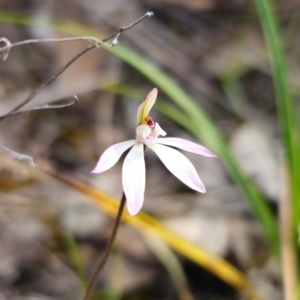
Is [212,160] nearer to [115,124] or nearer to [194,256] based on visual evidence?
[115,124]

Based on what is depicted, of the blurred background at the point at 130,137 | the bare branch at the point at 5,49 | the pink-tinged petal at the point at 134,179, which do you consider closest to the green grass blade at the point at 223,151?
the blurred background at the point at 130,137

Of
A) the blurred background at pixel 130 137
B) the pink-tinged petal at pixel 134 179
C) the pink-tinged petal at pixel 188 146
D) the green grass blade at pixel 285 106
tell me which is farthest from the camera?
the blurred background at pixel 130 137

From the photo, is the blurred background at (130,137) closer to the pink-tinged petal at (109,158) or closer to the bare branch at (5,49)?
the bare branch at (5,49)

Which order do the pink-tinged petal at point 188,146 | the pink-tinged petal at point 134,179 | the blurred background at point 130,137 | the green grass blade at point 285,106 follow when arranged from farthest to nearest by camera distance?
1. the blurred background at point 130,137
2. the green grass blade at point 285,106
3. the pink-tinged petal at point 188,146
4. the pink-tinged petal at point 134,179

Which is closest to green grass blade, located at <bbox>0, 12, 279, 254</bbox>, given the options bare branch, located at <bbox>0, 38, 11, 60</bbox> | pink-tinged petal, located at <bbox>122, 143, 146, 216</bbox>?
bare branch, located at <bbox>0, 38, 11, 60</bbox>

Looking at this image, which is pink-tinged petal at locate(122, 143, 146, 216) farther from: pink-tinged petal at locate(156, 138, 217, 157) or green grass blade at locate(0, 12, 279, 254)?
green grass blade at locate(0, 12, 279, 254)

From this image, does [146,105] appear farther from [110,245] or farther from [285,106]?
[285,106]

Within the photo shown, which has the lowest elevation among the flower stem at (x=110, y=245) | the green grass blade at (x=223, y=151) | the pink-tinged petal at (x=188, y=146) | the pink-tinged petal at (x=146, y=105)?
the flower stem at (x=110, y=245)

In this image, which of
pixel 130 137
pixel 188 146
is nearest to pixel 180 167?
pixel 188 146
